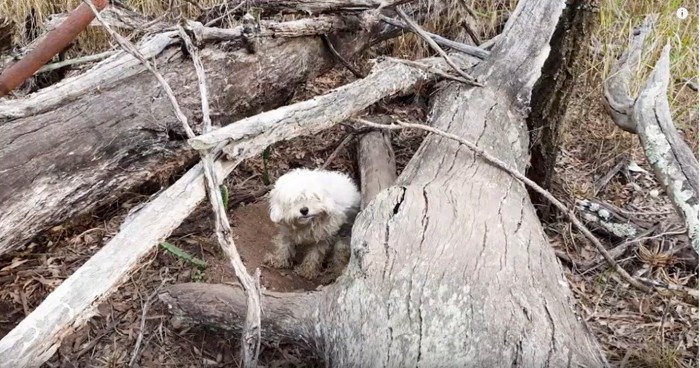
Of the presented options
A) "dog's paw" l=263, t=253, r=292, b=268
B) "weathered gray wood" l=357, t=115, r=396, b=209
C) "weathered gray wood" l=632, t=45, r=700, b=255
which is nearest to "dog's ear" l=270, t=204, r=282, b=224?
"dog's paw" l=263, t=253, r=292, b=268

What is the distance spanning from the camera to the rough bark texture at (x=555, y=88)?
3768mm

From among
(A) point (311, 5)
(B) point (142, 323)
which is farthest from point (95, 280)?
(A) point (311, 5)

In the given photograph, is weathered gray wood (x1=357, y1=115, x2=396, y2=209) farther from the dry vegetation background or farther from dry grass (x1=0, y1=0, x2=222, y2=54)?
dry grass (x1=0, y1=0, x2=222, y2=54)

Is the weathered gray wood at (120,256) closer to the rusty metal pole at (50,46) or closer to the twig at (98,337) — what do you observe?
the rusty metal pole at (50,46)

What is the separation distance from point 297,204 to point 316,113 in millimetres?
682

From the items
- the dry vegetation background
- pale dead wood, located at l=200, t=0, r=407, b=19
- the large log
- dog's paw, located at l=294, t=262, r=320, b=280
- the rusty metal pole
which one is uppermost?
the rusty metal pole

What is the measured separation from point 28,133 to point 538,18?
9.86 feet

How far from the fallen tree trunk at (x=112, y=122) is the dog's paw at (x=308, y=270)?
0.96 m

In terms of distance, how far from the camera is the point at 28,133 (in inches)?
128

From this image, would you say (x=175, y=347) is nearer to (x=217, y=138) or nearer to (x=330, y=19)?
(x=217, y=138)

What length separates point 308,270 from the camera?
4.02 m

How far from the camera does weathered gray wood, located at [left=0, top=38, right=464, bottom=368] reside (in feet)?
6.79

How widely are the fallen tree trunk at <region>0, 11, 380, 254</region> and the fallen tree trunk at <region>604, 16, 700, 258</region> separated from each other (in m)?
2.00

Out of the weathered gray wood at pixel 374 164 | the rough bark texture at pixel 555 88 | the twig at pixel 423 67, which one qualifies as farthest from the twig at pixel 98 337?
the rough bark texture at pixel 555 88
